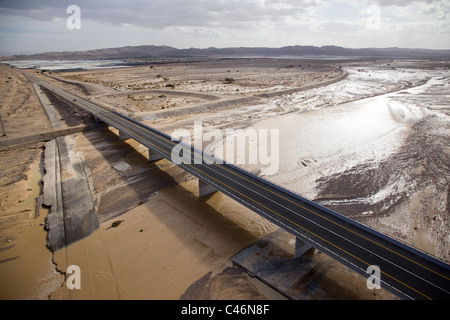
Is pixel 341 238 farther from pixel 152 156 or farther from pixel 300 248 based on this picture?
pixel 152 156

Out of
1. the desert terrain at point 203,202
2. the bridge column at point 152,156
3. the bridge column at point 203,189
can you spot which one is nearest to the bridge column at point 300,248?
the desert terrain at point 203,202

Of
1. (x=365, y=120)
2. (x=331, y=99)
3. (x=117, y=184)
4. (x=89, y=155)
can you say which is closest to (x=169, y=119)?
(x=89, y=155)

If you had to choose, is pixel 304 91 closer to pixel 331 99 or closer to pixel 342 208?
pixel 331 99

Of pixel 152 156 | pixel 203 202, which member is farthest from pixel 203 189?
pixel 152 156

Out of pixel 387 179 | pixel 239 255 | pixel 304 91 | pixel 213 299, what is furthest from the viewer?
pixel 304 91

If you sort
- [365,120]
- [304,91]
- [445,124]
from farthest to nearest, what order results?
1. [304,91]
2. [365,120]
3. [445,124]

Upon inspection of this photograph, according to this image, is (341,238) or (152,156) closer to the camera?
(341,238)

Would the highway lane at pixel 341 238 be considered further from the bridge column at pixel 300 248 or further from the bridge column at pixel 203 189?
the bridge column at pixel 203 189
